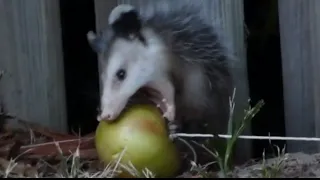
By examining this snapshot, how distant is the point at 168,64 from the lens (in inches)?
86.1

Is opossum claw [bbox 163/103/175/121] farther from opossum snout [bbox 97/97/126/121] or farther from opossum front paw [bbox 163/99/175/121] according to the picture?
opossum snout [bbox 97/97/126/121]

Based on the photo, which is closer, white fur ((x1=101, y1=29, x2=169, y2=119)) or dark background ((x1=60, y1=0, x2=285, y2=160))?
white fur ((x1=101, y1=29, x2=169, y2=119))

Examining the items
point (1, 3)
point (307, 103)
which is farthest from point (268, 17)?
point (1, 3)

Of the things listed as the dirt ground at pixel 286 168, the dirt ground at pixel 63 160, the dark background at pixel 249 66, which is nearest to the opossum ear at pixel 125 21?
the dirt ground at pixel 63 160

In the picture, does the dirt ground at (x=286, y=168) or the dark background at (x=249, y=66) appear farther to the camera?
the dark background at (x=249, y=66)

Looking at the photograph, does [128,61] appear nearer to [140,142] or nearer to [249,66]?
[140,142]

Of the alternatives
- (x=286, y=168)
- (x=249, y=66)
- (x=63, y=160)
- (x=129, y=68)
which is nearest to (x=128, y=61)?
(x=129, y=68)

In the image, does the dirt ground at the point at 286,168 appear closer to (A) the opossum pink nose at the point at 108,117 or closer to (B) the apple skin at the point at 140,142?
(B) the apple skin at the point at 140,142

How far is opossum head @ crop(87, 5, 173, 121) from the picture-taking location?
6.86 feet

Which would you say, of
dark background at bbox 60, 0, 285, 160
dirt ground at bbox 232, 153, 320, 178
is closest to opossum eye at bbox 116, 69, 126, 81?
dirt ground at bbox 232, 153, 320, 178

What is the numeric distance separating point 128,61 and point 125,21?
9cm

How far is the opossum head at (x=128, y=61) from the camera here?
209 centimetres

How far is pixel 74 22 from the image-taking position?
2811 mm

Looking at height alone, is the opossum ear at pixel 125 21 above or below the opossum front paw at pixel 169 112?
above
